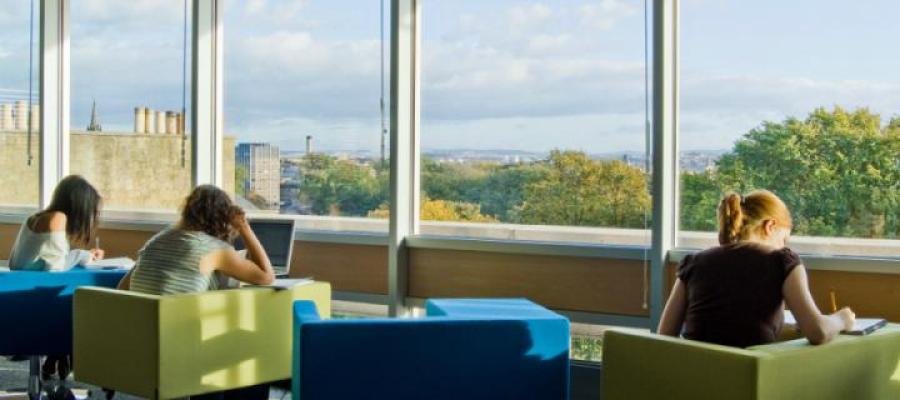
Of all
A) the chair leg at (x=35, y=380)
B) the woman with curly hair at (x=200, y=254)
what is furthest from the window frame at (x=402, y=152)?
the chair leg at (x=35, y=380)

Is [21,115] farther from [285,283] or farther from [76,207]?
[285,283]

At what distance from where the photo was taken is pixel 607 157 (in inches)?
232

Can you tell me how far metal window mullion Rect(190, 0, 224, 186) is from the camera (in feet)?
24.2

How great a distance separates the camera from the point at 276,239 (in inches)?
246

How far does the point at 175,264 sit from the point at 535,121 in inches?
82.5

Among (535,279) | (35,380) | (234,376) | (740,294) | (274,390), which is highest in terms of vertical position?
(740,294)

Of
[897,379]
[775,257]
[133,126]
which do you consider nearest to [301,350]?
[775,257]

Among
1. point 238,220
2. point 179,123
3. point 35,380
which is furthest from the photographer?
point 179,123

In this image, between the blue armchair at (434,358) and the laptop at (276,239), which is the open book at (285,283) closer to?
the laptop at (276,239)

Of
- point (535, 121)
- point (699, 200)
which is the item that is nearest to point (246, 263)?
point (535, 121)

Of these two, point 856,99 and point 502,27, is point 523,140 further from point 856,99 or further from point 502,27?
point 856,99

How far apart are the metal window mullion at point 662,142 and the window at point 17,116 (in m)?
5.06

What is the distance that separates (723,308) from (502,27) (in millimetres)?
2751

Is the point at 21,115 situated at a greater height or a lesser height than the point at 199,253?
greater
